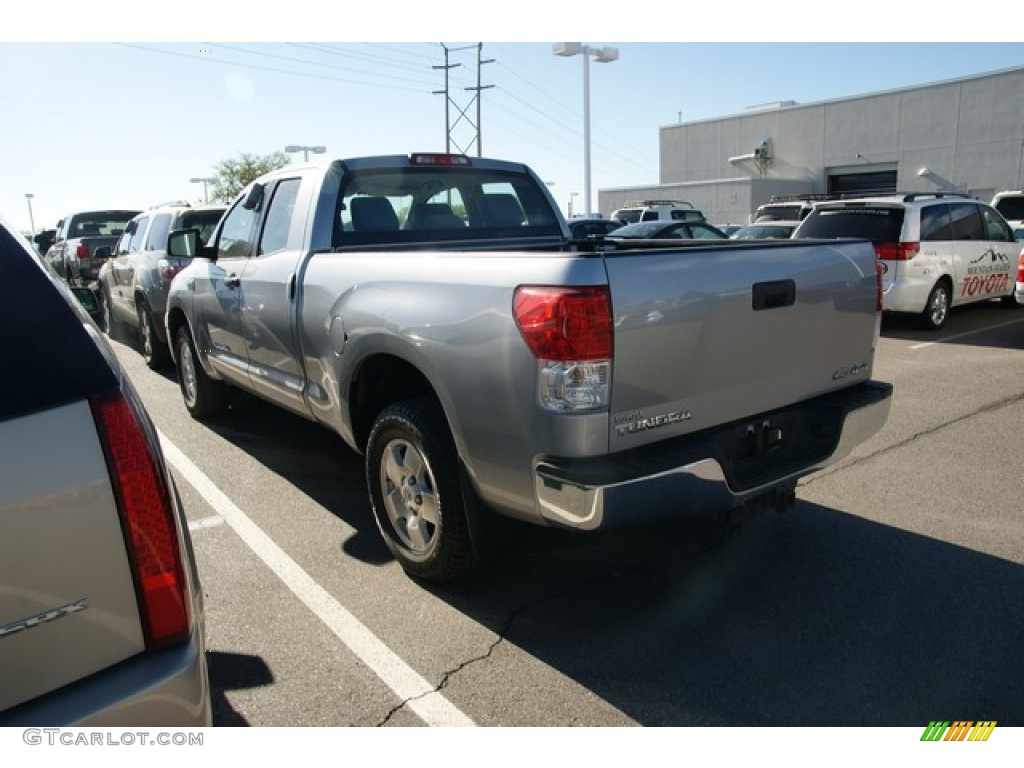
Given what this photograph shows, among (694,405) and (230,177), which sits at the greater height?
(230,177)

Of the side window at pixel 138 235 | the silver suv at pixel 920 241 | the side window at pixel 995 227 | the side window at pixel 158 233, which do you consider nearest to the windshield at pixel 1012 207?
the side window at pixel 995 227

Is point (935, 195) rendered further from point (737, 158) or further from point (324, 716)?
point (737, 158)

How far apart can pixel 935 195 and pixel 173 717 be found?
40.8ft

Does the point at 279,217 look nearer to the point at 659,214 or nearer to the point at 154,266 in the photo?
the point at 154,266

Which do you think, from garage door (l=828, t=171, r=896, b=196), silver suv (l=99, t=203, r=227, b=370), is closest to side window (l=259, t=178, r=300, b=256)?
silver suv (l=99, t=203, r=227, b=370)

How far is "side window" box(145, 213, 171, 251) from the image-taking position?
30.0ft

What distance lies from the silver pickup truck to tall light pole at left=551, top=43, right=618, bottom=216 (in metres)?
22.9

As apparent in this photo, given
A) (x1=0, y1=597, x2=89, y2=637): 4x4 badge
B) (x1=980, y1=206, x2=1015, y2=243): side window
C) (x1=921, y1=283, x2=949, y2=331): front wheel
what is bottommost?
(x1=921, y1=283, x2=949, y2=331): front wheel

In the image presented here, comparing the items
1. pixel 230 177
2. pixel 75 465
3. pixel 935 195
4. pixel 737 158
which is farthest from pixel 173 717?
pixel 230 177

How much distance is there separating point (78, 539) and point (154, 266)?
816 centimetres

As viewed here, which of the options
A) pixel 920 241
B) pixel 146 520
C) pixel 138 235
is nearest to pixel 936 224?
pixel 920 241

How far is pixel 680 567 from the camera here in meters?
3.72
